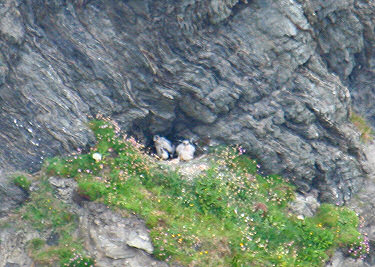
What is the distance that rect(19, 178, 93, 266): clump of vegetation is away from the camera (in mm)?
12484

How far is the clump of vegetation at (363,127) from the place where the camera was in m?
17.4

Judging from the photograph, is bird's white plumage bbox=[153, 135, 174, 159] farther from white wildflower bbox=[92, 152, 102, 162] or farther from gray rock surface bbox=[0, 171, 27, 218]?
gray rock surface bbox=[0, 171, 27, 218]

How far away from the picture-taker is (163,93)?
601 inches

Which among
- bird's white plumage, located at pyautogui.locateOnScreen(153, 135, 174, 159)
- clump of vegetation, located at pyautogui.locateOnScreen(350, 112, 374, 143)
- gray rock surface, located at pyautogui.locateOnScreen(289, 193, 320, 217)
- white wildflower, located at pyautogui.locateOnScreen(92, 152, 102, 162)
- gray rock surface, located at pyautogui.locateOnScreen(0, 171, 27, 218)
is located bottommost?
gray rock surface, located at pyautogui.locateOnScreen(0, 171, 27, 218)

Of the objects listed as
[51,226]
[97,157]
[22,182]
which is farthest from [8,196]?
[97,157]

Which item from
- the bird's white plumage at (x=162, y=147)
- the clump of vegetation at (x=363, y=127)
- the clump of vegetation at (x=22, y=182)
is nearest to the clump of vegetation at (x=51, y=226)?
the clump of vegetation at (x=22, y=182)

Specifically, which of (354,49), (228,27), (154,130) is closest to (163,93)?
(154,130)

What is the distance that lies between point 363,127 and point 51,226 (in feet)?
31.6

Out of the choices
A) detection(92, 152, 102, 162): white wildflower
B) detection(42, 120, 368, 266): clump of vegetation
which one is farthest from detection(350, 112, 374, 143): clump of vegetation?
detection(92, 152, 102, 162): white wildflower

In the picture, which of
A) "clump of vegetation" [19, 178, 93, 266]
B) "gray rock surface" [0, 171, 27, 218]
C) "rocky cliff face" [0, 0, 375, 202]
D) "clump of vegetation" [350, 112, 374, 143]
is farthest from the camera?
"clump of vegetation" [350, 112, 374, 143]

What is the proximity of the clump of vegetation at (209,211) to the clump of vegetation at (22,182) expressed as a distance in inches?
23.1

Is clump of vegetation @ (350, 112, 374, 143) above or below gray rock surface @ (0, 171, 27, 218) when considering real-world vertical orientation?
above

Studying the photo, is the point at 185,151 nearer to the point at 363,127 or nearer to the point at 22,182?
the point at 22,182

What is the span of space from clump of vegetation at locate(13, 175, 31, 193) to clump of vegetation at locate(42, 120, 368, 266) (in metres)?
0.59
